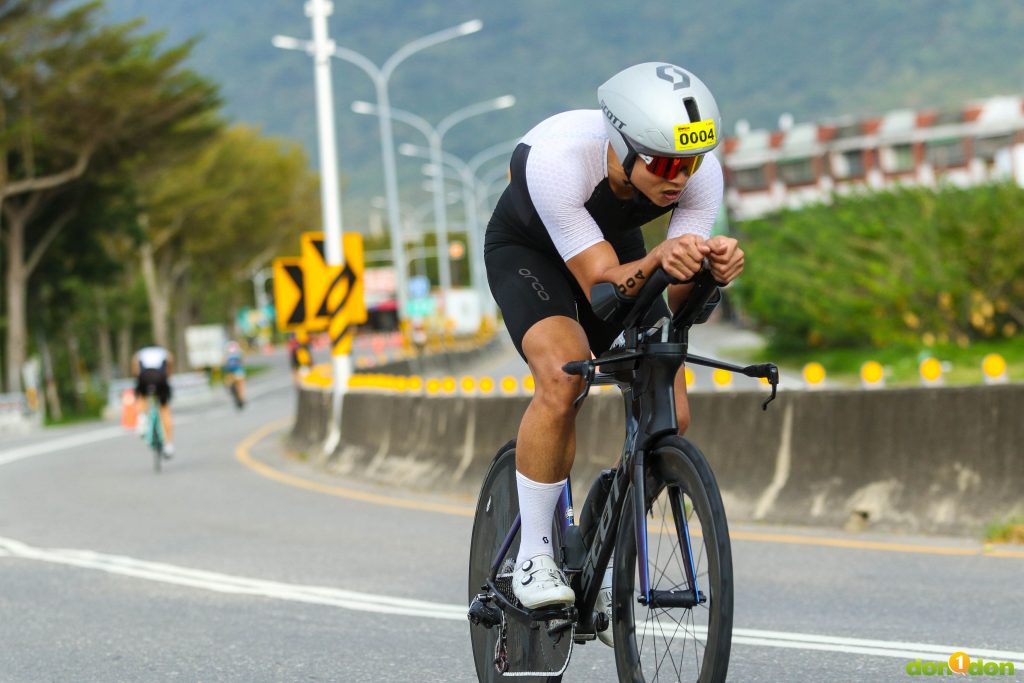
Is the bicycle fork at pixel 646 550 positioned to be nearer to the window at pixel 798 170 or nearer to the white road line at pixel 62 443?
the white road line at pixel 62 443

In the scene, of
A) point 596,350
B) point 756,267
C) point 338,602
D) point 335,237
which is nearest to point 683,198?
point 596,350

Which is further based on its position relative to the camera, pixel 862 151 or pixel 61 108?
pixel 862 151

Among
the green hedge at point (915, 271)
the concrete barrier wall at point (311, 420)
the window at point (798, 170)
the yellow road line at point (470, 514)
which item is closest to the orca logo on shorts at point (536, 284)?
the yellow road line at point (470, 514)

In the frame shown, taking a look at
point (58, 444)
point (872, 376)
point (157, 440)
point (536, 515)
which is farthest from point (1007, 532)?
point (58, 444)

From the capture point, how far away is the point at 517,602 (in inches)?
192

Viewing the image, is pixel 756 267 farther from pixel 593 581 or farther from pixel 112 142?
pixel 593 581

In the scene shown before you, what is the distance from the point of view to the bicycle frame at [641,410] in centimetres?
414

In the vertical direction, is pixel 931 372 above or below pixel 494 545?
above

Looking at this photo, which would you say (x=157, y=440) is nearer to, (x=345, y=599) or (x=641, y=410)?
(x=345, y=599)

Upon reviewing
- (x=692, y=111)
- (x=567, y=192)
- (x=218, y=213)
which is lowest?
(x=567, y=192)

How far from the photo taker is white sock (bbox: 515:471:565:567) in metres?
4.75

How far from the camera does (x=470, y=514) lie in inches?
466

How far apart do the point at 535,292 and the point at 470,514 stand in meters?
7.23

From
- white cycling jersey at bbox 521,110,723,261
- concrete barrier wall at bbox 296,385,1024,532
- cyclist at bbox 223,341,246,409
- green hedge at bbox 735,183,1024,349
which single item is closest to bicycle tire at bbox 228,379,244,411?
cyclist at bbox 223,341,246,409
